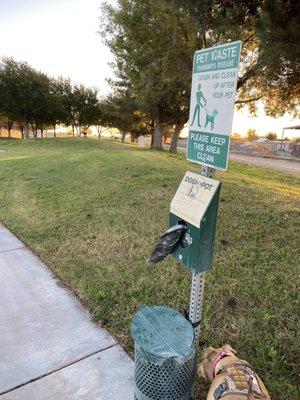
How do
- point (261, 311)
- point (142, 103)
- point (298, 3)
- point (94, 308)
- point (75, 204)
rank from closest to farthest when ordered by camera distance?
point (261, 311) → point (94, 308) → point (298, 3) → point (75, 204) → point (142, 103)

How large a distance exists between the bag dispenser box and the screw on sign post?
0.27 ft

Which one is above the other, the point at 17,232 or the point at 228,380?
the point at 228,380

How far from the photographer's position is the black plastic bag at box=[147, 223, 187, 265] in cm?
193

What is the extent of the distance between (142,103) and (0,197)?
351 inches

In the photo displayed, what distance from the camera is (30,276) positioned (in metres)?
3.67

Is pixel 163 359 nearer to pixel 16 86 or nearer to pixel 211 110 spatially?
pixel 211 110

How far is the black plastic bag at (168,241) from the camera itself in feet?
6.34

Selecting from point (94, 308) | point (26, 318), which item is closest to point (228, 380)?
point (94, 308)

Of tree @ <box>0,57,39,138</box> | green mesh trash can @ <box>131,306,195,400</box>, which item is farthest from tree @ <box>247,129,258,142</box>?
green mesh trash can @ <box>131,306,195,400</box>

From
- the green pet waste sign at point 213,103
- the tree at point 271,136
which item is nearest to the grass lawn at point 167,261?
the green pet waste sign at point 213,103

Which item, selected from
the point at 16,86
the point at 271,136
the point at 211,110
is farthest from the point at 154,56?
the point at 271,136

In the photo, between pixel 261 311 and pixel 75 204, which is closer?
pixel 261 311

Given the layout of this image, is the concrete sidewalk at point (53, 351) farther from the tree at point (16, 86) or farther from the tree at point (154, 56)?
the tree at point (16, 86)

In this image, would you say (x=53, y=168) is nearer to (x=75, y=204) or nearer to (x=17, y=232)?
(x=75, y=204)
